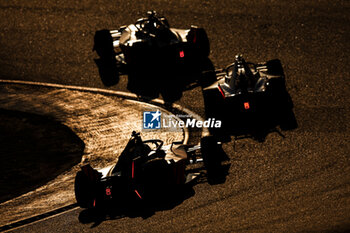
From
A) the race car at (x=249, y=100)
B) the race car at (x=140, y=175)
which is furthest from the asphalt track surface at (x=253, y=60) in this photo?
the race car at (x=140, y=175)

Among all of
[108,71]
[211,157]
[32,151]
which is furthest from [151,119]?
[32,151]

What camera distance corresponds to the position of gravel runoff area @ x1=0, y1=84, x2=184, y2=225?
1179 centimetres

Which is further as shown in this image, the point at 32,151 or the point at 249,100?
the point at 32,151

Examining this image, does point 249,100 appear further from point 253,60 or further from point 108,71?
point 108,71

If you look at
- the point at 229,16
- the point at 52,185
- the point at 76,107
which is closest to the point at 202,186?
the point at 52,185

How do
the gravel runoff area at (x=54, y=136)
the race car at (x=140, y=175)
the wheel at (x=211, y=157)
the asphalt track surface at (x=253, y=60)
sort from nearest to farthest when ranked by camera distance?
1. the race car at (x=140, y=175)
2. the asphalt track surface at (x=253, y=60)
3. the wheel at (x=211, y=157)
4. the gravel runoff area at (x=54, y=136)

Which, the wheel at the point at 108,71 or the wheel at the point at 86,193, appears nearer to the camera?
the wheel at the point at 86,193

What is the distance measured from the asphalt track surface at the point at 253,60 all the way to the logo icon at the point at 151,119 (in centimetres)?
113

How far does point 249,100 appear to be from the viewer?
475 inches

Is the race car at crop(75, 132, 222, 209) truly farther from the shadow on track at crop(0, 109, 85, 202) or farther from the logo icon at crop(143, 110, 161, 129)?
the shadow on track at crop(0, 109, 85, 202)

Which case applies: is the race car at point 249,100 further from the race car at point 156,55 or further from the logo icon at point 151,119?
the logo icon at point 151,119

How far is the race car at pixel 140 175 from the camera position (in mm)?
10469

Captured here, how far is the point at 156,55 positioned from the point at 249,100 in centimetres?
362

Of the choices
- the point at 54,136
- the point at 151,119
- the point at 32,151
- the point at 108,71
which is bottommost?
the point at 32,151
